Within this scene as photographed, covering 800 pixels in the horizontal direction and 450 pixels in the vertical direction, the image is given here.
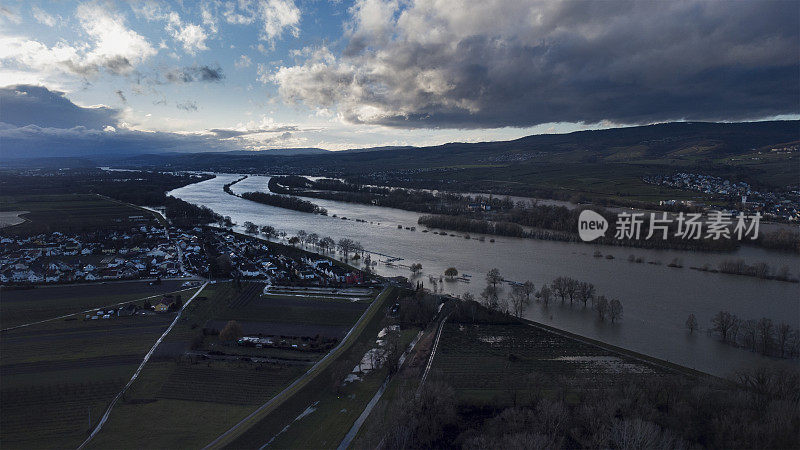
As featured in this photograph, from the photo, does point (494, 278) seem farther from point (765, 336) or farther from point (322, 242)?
point (322, 242)

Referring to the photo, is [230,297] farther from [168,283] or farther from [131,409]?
[131,409]

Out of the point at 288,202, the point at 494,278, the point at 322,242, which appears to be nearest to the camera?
the point at 494,278

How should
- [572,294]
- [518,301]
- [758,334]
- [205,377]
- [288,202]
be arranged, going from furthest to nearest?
[288,202] → [572,294] → [518,301] → [758,334] → [205,377]

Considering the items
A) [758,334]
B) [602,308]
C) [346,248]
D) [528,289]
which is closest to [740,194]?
[758,334]

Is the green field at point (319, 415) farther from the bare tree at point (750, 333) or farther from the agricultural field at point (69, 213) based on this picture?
the agricultural field at point (69, 213)

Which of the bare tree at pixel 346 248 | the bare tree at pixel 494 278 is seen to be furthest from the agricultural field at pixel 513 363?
the bare tree at pixel 346 248

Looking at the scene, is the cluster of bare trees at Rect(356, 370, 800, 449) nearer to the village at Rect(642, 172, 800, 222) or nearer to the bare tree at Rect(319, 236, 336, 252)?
the bare tree at Rect(319, 236, 336, 252)
